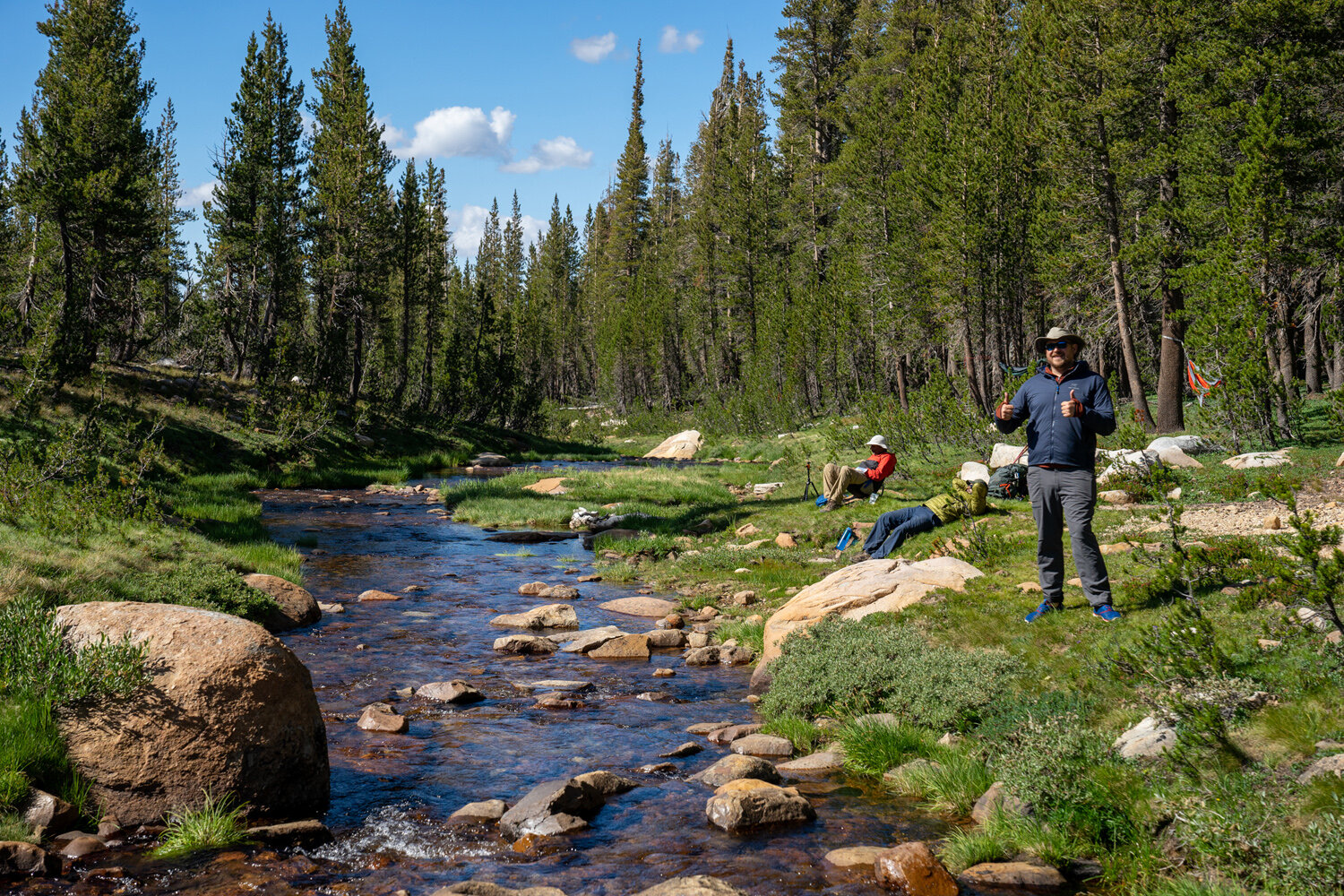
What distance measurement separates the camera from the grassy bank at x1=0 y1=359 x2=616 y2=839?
5395 mm

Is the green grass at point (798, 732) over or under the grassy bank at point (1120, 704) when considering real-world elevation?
under

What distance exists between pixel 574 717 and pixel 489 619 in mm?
4716

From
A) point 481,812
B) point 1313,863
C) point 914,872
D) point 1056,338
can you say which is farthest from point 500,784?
point 1056,338

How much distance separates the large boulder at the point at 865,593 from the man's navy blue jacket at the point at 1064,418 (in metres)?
2.48

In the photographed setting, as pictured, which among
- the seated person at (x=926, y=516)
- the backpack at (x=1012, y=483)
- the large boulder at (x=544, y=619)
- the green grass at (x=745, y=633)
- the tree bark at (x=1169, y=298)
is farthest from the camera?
the tree bark at (x=1169, y=298)

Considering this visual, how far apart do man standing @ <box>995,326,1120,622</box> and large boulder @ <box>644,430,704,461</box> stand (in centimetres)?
3725

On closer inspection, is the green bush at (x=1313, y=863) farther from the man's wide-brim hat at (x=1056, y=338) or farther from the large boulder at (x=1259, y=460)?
the large boulder at (x=1259, y=460)

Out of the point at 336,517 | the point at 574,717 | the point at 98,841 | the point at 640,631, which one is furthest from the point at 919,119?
the point at 98,841

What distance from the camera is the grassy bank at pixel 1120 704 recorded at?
4.19 m

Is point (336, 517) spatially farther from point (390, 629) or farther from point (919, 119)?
point (919, 119)

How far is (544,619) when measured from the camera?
471 inches

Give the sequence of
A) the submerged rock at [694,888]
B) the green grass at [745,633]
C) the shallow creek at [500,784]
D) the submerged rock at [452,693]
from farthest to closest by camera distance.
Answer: the green grass at [745,633] < the submerged rock at [452,693] < the shallow creek at [500,784] < the submerged rock at [694,888]

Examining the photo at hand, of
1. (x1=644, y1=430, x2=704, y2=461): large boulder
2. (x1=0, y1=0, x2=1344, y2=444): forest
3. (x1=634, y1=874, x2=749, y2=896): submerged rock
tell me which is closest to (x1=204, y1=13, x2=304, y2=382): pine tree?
(x1=0, y1=0, x2=1344, y2=444): forest

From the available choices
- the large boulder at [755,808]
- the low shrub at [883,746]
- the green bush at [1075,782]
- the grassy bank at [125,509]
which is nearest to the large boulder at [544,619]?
the grassy bank at [125,509]
